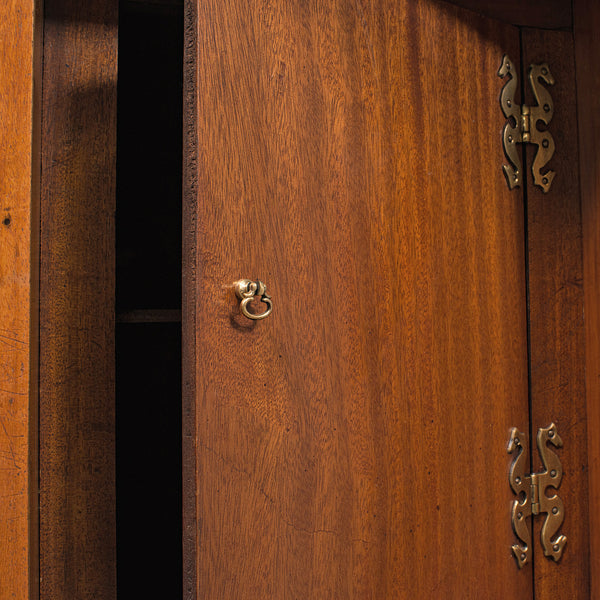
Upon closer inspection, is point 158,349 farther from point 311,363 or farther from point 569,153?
point 569,153

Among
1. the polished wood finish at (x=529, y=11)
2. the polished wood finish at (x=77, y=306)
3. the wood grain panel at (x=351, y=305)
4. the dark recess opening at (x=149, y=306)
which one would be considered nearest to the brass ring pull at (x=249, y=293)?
the wood grain panel at (x=351, y=305)

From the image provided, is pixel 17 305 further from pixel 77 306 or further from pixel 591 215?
pixel 591 215

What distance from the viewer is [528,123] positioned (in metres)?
1.08

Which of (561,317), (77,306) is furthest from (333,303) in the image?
(561,317)

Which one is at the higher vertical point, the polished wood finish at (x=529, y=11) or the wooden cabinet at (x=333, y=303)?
the polished wood finish at (x=529, y=11)

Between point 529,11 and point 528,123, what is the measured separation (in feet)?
0.66

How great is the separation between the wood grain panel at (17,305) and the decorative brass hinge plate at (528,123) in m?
0.75

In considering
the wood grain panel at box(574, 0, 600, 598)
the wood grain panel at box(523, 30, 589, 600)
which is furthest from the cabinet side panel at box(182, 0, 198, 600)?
the wood grain panel at box(574, 0, 600, 598)

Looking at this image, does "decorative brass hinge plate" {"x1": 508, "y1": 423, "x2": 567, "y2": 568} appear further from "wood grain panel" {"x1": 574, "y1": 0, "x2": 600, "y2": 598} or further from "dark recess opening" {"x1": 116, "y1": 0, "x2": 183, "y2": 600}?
"dark recess opening" {"x1": 116, "y1": 0, "x2": 183, "y2": 600}

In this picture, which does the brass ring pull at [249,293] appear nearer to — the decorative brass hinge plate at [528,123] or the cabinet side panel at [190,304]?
the cabinet side panel at [190,304]

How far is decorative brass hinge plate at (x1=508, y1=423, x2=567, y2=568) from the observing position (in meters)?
1.03

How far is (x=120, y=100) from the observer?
124cm

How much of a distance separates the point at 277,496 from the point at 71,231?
0.46 m

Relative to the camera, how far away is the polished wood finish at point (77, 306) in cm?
83
